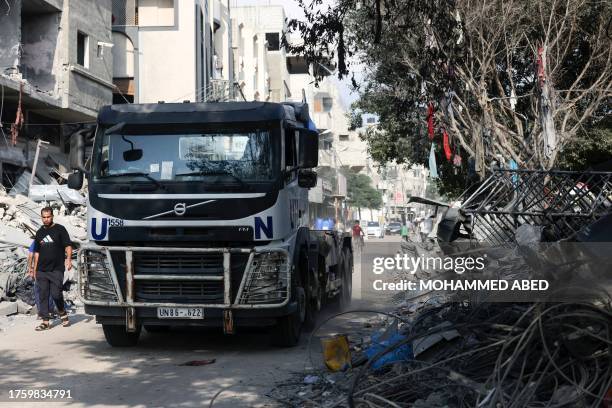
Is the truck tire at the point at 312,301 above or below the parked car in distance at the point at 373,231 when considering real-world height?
below

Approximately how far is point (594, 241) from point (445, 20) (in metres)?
3.69

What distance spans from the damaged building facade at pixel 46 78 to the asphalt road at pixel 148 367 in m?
14.3

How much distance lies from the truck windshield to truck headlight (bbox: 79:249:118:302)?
3.21ft

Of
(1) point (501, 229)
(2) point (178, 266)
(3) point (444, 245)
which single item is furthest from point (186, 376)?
(1) point (501, 229)

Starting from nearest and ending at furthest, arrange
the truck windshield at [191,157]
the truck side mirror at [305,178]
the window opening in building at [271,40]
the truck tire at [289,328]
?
1. the truck windshield at [191,157]
2. the truck tire at [289,328]
3. the truck side mirror at [305,178]
4. the window opening in building at [271,40]

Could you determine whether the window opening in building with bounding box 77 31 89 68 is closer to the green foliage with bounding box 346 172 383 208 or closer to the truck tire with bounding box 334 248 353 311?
the truck tire with bounding box 334 248 353 311

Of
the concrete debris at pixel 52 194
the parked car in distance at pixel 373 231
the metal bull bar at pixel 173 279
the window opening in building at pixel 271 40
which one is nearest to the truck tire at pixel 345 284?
the metal bull bar at pixel 173 279

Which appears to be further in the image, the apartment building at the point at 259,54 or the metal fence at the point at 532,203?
the apartment building at the point at 259,54

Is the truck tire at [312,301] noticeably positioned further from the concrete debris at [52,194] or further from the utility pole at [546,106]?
the concrete debris at [52,194]

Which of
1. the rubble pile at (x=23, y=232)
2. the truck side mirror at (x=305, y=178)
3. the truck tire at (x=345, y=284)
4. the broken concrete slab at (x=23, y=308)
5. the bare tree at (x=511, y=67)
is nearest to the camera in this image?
the truck side mirror at (x=305, y=178)

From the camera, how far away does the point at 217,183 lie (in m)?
9.13

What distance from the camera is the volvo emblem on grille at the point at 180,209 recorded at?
9047 millimetres

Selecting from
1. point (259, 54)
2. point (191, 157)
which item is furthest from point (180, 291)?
point (259, 54)

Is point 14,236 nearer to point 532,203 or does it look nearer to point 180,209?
point 180,209
